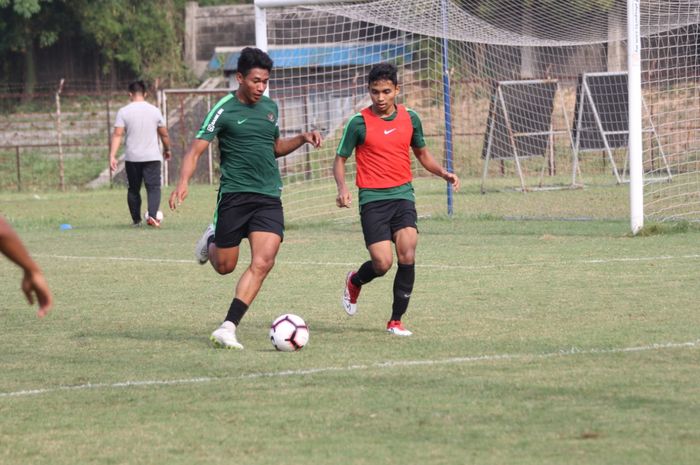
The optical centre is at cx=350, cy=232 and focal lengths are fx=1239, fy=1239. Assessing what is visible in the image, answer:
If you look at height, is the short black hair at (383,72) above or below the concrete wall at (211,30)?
below

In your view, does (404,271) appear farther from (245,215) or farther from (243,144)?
(243,144)

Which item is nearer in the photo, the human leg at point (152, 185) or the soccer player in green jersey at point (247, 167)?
the soccer player in green jersey at point (247, 167)

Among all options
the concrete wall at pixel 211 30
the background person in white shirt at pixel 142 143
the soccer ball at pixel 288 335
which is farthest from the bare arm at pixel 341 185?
the concrete wall at pixel 211 30

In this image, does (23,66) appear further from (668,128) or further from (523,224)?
(523,224)

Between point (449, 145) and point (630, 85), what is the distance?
14.9 ft

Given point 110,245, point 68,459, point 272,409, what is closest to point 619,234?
point 110,245

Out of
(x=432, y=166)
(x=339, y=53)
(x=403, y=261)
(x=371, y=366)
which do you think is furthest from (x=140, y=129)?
(x=371, y=366)

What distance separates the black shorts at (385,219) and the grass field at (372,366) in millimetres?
654

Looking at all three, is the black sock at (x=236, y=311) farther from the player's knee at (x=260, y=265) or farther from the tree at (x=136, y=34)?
the tree at (x=136, y=34)

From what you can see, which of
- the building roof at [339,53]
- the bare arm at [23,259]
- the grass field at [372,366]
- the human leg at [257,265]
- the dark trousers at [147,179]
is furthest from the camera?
the building roof at [339,53]

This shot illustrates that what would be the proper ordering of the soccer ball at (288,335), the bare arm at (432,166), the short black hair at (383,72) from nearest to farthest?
the soccer ball at (288,335) → the short black hair at (383,72) → the bare arm at (432,166)

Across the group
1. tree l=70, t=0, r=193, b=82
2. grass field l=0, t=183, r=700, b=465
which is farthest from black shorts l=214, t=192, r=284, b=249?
tree l=70, t=0, r=193, b=82

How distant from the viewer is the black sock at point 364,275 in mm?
8711

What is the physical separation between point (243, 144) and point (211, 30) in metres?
31.5
